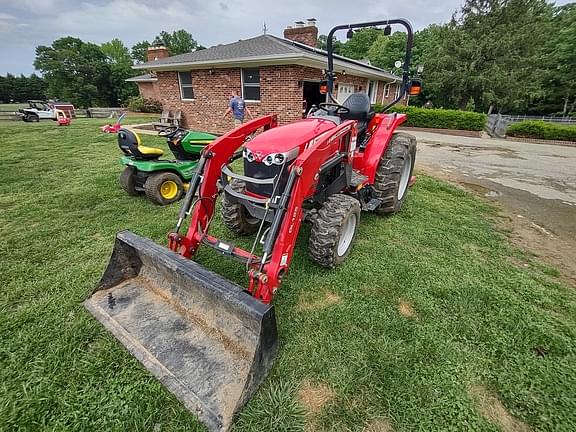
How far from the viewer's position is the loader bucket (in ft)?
5.25

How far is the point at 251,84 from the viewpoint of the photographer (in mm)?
10516

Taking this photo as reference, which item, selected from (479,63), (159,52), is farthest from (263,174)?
(479,63)

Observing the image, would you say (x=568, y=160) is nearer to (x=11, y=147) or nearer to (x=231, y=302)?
(x=231, y=302)

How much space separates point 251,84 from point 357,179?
8.74m

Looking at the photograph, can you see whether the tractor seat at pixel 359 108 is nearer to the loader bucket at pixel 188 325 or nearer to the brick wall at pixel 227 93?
the loader bucket at pixel 188 325

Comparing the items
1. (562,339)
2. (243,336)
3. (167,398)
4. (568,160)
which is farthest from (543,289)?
(568,160)

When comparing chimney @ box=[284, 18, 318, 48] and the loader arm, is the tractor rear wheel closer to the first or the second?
the loader arm

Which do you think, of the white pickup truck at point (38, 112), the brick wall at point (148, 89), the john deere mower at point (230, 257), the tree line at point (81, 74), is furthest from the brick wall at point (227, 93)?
the tree line at point (81, 74)

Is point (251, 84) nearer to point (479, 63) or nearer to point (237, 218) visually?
point (237, 218)

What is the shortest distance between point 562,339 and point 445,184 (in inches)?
161

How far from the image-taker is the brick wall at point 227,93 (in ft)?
31.9

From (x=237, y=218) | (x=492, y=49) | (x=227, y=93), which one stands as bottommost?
(x=237, y=218)

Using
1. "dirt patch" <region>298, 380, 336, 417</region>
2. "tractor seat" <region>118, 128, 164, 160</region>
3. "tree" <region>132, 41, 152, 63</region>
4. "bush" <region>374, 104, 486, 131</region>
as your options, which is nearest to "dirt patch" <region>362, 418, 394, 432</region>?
"dirt patch" <region>298, 380, 336, 417</region>

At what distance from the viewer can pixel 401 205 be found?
434 centimetres
